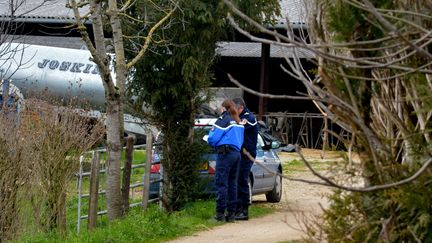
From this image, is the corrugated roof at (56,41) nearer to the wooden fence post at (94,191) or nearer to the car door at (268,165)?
the car door at (268,165)

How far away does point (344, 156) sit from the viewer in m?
6.39

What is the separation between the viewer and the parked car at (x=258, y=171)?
16.4 meters

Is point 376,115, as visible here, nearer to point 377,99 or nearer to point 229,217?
point 377,99

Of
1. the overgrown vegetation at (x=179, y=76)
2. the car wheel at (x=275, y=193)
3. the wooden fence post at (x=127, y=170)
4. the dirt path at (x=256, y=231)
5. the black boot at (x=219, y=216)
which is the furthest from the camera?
the car wheel at (x=275, y=193)

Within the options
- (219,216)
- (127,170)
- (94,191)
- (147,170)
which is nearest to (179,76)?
(147,170)

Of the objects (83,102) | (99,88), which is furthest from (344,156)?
(99,88)

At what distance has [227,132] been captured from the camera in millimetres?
14766

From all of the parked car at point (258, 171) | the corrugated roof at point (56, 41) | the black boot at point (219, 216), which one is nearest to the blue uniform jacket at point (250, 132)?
the parked car at point (258, 171)

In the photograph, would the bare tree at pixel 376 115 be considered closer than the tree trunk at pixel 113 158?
Yes

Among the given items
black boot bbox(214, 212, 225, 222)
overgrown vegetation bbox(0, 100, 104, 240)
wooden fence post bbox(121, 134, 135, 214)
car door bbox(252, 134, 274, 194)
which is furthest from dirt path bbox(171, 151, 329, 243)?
overgrown vegetation bbox(0, 100, 104, 240)

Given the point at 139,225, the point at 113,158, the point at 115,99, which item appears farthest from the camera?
the point at 113,158

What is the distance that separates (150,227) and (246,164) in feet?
8.16

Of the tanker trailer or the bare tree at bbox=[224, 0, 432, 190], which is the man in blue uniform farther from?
the tanker trailer

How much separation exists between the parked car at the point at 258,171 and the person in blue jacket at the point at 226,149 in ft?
1.74
